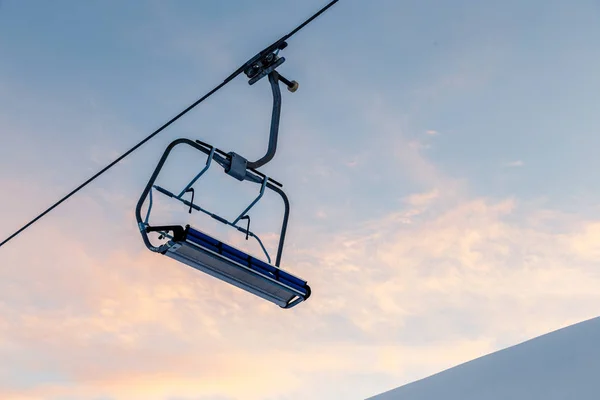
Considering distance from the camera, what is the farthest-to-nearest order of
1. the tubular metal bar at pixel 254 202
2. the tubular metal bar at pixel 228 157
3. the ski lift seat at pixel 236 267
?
Answer: the tubular metal bar at pixel 254 202, the tubular metal bar at pixel 228 157, the ski lift seat at pixel 236 267

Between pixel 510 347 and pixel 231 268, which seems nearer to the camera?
pixel 231 268

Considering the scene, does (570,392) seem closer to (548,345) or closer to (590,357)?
(590,357)

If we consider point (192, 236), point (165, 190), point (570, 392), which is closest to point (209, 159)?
point (165, 190)

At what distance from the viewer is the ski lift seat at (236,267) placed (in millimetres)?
4262

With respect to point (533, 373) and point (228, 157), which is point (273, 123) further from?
point (533, 373)

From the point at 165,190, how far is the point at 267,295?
3.76 ft

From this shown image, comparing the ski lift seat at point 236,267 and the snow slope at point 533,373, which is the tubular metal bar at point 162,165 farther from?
the snow slope at point 533,373

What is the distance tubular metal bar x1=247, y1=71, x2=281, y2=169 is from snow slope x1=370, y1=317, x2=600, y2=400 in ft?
14.7

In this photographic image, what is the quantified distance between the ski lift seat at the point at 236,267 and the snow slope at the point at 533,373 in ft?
12.8

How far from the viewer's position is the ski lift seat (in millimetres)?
4262

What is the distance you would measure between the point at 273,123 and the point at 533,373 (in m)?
5.36

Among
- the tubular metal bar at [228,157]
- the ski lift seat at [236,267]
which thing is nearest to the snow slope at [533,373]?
the ski lift seat at [236,267]

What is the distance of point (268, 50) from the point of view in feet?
15.9

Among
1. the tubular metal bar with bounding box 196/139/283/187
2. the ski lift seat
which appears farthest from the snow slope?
the tubular metal bar with bounding box 196/139/283/187
